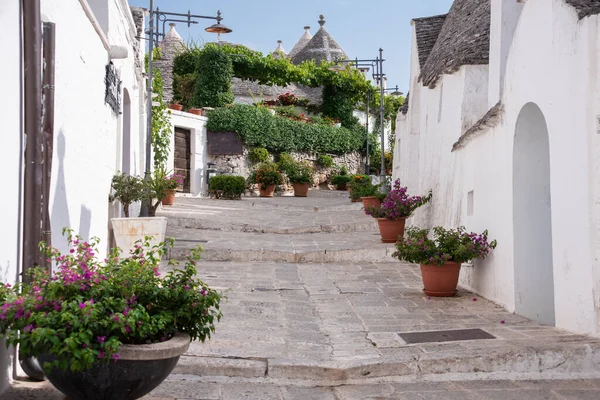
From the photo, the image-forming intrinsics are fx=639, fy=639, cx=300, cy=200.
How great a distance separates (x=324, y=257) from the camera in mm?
11148

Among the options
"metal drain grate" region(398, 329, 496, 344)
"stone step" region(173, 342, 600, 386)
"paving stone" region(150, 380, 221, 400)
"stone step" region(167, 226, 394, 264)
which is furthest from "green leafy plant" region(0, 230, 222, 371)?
"stone step" region(167, 226, 394, 264)

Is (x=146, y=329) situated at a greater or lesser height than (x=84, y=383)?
greater

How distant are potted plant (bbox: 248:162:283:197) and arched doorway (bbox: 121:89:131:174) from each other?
11.7 meters

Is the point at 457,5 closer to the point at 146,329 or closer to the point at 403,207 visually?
the point at 403,207

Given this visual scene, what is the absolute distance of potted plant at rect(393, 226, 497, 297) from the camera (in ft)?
24.5

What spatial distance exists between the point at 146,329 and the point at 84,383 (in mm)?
395

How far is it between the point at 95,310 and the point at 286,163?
22.0 metres

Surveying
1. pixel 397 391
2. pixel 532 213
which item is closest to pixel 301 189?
pixel 532 213

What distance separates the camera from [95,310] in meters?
3.11

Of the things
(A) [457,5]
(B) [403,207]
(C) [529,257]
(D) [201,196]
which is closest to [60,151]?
(C) [529,257]

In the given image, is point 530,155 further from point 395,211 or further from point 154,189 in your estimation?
point 154,189

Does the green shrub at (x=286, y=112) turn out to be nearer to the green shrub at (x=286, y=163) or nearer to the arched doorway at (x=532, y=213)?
the green shrub at (x=286, y=163)

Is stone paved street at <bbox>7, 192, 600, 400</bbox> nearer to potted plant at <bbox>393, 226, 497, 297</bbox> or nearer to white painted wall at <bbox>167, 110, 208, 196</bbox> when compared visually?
potted plant at <bbox>393, 226, 497, 297</bbox>

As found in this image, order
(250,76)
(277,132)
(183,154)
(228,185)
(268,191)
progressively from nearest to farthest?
(228,185) → (183,154) → (268,191) → (277,132) → (250,76)
